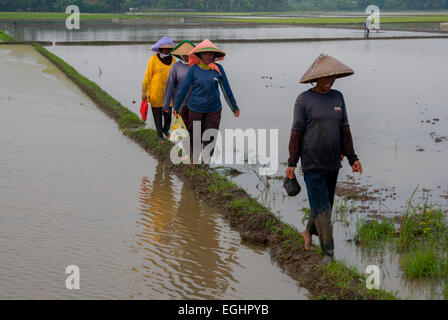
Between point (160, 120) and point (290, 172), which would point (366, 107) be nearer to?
point (160, 120)

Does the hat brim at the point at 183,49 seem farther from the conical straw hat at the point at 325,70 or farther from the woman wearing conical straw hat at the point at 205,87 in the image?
the conical straw hat at the point at 325,70

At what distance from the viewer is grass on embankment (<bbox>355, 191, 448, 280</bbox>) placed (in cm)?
484

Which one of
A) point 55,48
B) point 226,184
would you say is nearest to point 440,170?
point 226,184

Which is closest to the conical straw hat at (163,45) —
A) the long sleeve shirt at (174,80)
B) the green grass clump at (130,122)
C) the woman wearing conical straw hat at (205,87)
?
the long sleeve shirt at (174,80)

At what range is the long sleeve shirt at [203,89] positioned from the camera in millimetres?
7148

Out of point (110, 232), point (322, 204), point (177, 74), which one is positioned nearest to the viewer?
point (322, 204)

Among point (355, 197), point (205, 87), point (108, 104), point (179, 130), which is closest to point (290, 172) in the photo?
point (355, 197)

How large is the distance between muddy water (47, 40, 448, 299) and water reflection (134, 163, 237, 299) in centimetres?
84

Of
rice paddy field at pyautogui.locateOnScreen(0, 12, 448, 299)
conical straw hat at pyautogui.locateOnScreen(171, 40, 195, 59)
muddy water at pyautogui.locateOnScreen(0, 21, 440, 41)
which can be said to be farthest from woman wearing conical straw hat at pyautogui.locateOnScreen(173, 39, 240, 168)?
muddy water at pyautogui.locateOnScreen(0, 21, 440, 41)

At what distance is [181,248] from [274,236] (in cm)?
80

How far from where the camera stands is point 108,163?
831 centimetres

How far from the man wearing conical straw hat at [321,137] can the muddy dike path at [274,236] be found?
0.80 feet

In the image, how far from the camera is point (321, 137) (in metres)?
4.74

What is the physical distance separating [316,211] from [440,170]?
3.78 metres
